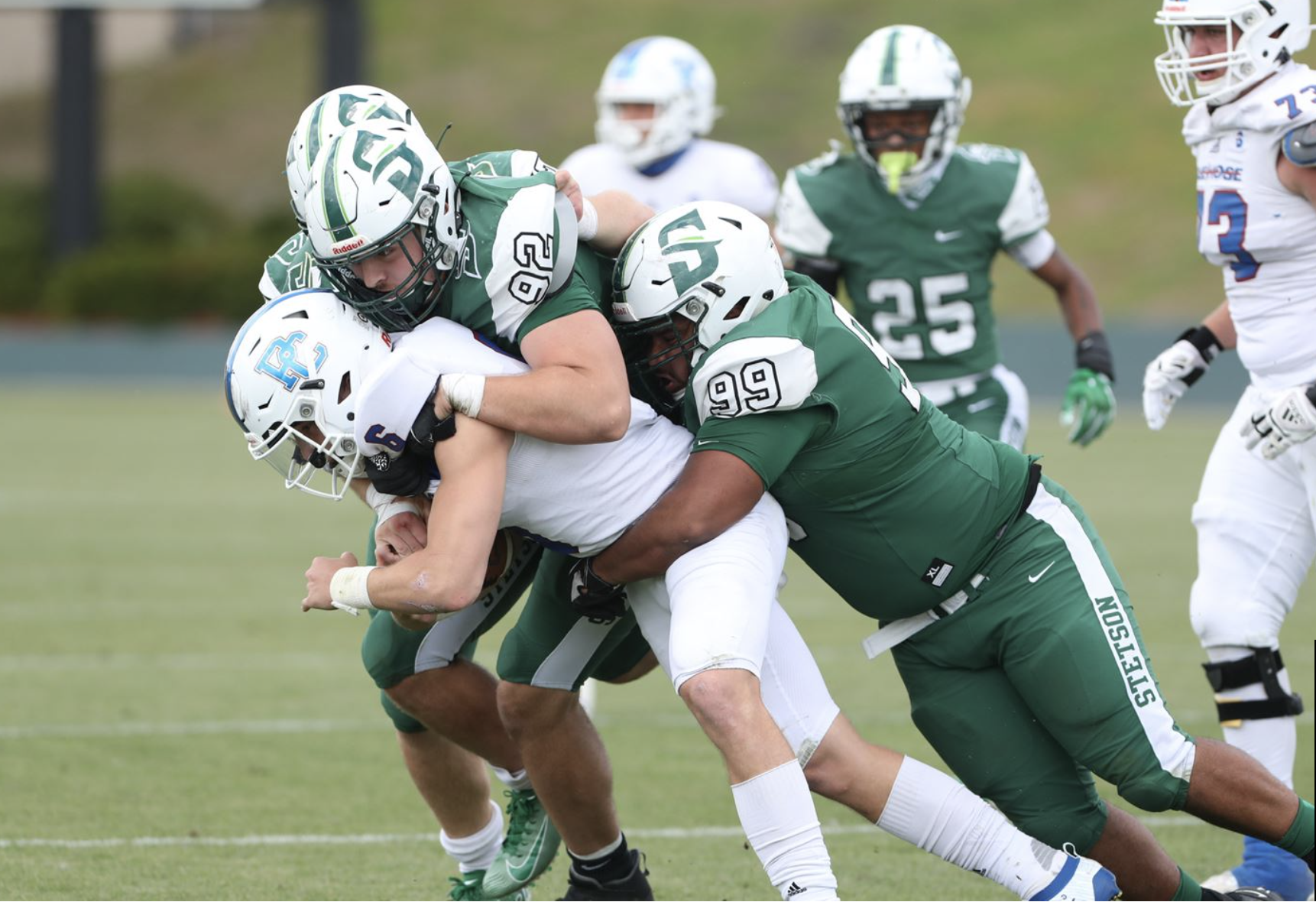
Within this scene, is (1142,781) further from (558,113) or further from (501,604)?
(558,113)

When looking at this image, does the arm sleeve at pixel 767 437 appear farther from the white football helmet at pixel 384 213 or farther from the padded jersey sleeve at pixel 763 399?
the white football helmet at pixel 384 213

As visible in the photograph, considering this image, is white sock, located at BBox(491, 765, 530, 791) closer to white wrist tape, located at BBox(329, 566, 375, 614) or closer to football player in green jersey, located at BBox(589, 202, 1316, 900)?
football player in green jersey, located at BBox(589, 202, 1316, 900)

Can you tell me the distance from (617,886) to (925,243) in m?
2.56

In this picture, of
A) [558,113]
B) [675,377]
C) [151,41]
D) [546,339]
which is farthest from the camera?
[151,41]

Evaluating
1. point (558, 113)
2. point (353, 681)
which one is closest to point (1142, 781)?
point (353, 681)

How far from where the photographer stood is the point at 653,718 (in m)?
6.31

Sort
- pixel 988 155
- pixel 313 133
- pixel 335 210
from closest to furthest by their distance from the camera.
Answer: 1. pixel 335 210
2. pixel 313 133
3. pixel 988 155

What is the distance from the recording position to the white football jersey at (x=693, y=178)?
755 cm

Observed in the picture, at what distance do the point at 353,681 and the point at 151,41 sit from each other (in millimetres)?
35791

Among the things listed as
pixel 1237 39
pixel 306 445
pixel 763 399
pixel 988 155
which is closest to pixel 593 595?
pixel 763 399

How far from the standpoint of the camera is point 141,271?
23219 millimetres

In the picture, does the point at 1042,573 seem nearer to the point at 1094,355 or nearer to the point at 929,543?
the point at 929,543

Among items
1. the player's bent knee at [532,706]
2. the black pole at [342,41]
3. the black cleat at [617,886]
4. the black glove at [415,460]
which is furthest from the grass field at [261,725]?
the black pole at [342,41]

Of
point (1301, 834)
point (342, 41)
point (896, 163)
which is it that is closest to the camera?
point (1301, 834)
